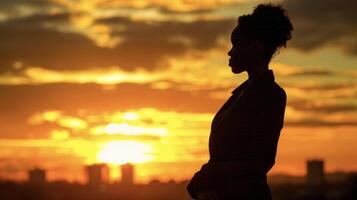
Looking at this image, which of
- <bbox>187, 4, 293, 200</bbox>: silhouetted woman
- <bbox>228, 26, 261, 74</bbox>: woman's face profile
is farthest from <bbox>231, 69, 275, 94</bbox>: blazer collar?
<bbox>228, 26, 261, 74</bbox>: woman's face profile

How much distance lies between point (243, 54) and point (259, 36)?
185 millimetres

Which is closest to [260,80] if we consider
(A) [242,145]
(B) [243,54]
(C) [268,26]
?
(B) [243,54]

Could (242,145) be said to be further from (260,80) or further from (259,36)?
(259,36)

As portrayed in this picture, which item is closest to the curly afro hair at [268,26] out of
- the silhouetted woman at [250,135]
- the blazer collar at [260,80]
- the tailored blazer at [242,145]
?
the silhouetted woman at [250,135]

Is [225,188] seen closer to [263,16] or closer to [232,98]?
[232,98]

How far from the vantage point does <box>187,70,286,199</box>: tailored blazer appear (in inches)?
299

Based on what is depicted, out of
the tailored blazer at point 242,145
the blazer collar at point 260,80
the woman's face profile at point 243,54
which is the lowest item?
the tailored blazer at point 242,145

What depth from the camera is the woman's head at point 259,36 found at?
25.5 ft

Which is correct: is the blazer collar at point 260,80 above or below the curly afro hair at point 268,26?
below

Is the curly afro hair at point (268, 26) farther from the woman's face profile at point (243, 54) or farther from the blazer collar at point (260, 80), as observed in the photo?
the blazer collar at point (260, 80)

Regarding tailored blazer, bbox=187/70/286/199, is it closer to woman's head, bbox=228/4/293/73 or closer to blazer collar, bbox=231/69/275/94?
blazer collar, bbox=231/69/275/94

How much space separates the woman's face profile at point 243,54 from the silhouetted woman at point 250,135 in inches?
2.2

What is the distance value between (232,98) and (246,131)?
0.36 meters

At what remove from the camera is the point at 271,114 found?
7.68 metres
